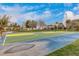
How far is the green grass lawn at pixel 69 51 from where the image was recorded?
5.09 feet

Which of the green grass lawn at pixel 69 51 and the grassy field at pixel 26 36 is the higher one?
the grassy field at pixel 26 36

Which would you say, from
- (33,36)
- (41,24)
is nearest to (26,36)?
(33,36)

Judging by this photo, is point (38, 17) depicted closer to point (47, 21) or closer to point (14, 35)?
point (47, 21)

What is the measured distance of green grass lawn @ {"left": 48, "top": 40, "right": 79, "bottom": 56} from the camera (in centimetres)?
155

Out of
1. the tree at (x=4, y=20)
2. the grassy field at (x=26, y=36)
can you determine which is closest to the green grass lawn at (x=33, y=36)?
the grassy field at (x=26, y=36)

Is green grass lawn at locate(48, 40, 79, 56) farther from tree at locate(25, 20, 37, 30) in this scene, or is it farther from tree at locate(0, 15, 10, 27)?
tree at locate(0, 15, 10, 27)

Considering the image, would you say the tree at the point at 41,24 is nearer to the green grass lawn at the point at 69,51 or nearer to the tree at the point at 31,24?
the tree at the point at 31,24

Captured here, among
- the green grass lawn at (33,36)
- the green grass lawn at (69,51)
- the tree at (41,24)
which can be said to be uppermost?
the tree at (41,24)

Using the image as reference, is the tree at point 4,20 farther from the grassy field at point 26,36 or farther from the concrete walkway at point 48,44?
the concrete walkway at point 48,44

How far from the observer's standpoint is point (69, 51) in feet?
5.11

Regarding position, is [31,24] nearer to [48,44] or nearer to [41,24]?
[41,24]

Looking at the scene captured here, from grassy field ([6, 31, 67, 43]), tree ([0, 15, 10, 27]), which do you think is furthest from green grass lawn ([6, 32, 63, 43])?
tree ([0, 15, 10, 27])

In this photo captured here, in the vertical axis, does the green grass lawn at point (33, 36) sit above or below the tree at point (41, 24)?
below

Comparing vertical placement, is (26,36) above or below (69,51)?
above
